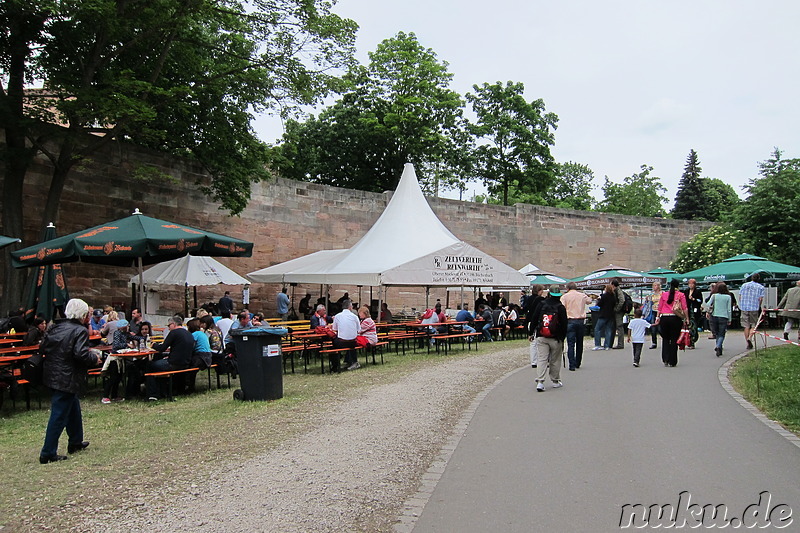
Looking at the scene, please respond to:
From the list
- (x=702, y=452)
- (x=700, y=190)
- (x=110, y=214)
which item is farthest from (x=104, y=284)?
(x=700, y=190)

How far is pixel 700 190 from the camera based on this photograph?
162 ft

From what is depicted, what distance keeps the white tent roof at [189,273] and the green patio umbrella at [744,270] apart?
14383mm

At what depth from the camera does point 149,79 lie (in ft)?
55.8

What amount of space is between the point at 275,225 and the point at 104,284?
6335mm

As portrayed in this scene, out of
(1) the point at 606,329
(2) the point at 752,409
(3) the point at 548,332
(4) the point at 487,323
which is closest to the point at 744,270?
(1) the point at 606,329

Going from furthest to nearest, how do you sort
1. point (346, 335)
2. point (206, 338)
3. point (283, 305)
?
point (283, 305), point (346, 335), point (206, 338)

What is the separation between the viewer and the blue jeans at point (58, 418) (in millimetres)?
6032

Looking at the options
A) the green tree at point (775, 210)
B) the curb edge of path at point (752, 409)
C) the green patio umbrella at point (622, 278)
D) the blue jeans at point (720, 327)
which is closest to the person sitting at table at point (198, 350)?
the curb edge of path at point (752, 409)

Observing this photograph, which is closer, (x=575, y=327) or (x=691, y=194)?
(x=575, y=327)

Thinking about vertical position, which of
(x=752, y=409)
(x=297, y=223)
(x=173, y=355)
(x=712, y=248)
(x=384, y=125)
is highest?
(x=384, y=125)

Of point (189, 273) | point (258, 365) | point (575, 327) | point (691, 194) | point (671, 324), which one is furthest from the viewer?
point (691, 194)

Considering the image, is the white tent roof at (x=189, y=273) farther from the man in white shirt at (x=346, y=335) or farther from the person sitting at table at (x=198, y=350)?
the person sitting at table at (x=198, y=350)

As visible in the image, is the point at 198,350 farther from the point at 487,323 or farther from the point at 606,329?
the point at 487,323

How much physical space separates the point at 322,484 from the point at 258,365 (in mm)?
4147
